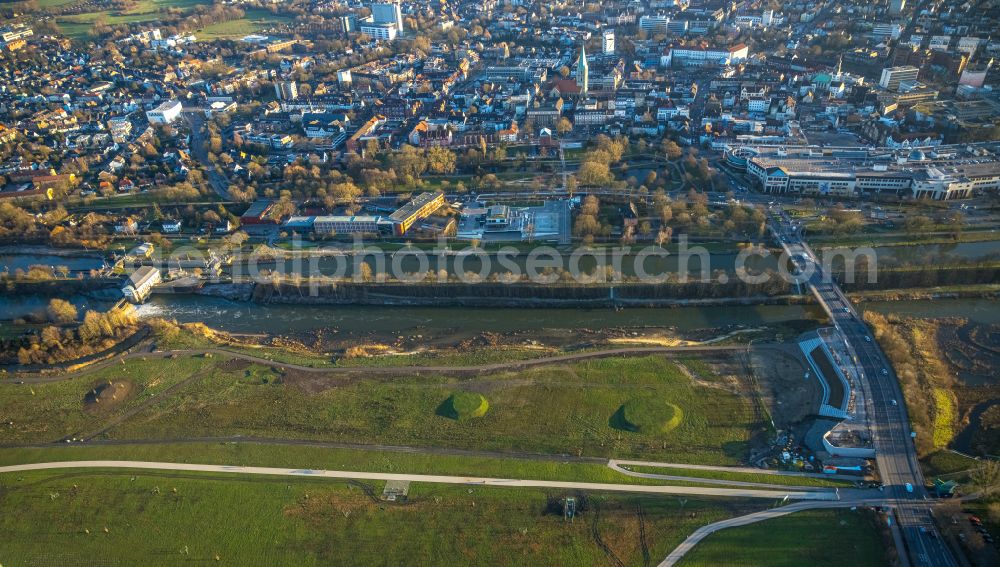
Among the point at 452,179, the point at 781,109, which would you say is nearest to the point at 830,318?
the point at 452,179

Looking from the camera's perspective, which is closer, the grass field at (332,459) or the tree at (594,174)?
the grass field at (332,459)

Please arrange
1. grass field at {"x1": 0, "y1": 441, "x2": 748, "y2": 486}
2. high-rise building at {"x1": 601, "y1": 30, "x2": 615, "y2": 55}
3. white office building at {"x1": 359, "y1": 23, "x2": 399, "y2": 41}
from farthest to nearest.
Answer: white office building at {"x1": 359, "y1": 23, "x2": 399, "y2": 41}
high-rise building at {"x1": 601, "y1": 30, "x2": 615, "y2": 55}
grass field at {"x1": 0, "y1": 441, "x2": 748, "y2": 486}

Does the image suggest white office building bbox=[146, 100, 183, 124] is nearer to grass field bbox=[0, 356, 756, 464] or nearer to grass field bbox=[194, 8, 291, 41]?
grass field bbox=[194, 8, 291, 41]

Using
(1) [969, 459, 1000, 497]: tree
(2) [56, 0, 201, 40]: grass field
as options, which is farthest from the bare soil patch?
(2) [56, 0, 201, 40]: grass field

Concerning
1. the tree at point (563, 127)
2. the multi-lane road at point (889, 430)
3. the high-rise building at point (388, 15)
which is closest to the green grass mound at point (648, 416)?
the multi-lane road at point (889, 430)

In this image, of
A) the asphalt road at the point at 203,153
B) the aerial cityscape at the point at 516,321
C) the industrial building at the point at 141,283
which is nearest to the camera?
the aerial cityscape at the point at 516,321

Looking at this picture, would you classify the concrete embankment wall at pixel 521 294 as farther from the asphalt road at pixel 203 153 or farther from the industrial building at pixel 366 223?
the asphalt road at pixel 203 153
